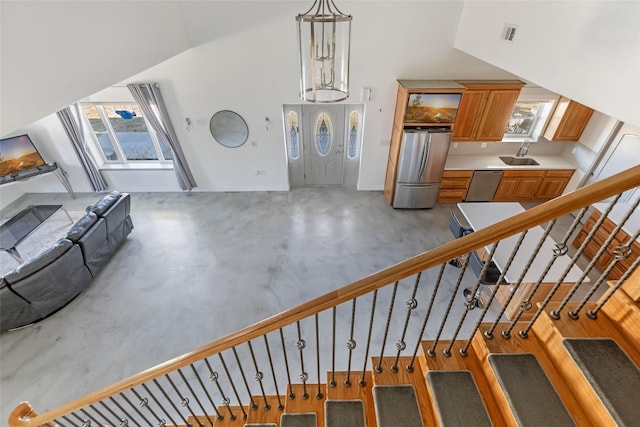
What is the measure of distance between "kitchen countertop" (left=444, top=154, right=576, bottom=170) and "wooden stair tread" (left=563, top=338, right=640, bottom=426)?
4937 millimetres

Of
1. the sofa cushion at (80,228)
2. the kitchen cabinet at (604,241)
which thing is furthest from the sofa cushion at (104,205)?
the kitchen cabinet at (604,241)

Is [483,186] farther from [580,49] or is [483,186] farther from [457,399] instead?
[457,399]

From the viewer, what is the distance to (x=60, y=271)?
4.21 meters

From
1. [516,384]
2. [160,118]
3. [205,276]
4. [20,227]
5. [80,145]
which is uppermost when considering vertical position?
[516,384]

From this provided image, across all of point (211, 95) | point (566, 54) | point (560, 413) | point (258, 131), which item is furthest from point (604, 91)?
point (211, 95)

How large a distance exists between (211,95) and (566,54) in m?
5.29

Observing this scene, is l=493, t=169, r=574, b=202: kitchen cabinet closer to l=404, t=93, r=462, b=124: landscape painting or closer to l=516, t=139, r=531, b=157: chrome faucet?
l=516, t=139, r=531, b=157: chrome faucet

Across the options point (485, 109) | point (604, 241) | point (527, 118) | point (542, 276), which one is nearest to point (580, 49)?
point (542, 276)

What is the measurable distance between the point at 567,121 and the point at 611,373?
231 inches

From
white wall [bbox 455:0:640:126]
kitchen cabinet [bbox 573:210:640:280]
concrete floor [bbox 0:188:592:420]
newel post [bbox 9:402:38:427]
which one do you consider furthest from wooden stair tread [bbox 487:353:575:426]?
kitchen cabinet [bbox 573:210:640:280]

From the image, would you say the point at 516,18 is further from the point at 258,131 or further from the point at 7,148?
the point at 7,148

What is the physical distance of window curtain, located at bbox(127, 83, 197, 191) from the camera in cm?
563

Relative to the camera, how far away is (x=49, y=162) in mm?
6645

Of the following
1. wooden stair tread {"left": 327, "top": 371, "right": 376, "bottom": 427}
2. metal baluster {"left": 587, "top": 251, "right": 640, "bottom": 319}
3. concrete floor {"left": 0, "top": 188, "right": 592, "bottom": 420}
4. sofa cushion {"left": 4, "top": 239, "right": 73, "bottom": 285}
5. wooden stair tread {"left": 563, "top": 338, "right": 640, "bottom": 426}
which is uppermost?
metal baluster {"left": 587, "top": 251, "right": 640, "bottom": 319}
